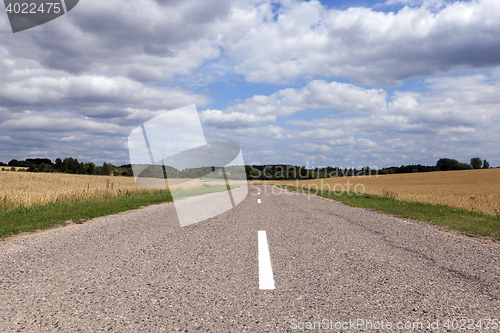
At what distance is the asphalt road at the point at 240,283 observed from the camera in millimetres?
2904

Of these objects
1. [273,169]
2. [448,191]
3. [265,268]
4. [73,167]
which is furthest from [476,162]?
[73,167]

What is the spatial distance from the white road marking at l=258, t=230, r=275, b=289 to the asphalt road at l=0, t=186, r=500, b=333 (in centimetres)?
9

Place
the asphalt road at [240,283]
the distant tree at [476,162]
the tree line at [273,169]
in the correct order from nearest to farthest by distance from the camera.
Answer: the asphalt road at [240,283] < the tree line at [273,169] < the distant tree at [476,162]

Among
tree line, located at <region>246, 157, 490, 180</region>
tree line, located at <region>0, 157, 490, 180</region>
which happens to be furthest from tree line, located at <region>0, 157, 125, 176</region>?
tree line, located at <region>246, 157, 490, 180</region>

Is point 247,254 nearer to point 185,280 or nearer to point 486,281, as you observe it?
point 185,280

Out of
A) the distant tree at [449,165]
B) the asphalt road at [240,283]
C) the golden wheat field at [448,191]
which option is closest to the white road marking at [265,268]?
the asphalt road at [240,283]

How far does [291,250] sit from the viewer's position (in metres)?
5.55

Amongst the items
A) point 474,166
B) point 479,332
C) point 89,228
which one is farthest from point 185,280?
point 474,166

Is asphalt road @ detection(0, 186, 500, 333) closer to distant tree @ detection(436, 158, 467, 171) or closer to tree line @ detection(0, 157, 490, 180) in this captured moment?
tree line @ detection(0, 157, 490, 180)

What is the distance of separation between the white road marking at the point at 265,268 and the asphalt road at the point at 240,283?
0.09 m

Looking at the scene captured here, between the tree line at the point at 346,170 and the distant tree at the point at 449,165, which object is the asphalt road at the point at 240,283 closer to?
the tree line at the point at 346,170

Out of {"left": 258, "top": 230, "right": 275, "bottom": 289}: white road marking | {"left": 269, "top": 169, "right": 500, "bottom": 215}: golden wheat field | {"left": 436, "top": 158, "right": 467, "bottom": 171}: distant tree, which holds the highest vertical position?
{"left": 436, "top": 158, "right": 467, "bottom": 171}: distant tree

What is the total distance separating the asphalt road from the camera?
2.90m

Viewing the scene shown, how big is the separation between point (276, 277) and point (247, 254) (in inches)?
48.3
